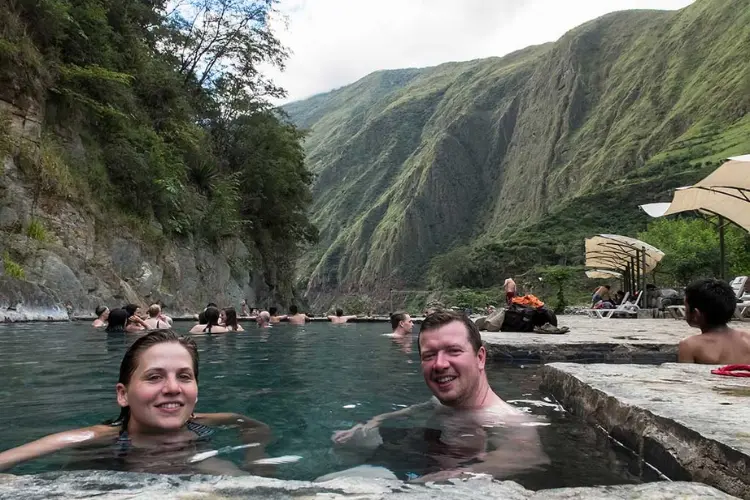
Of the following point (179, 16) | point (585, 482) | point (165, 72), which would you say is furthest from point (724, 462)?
point (179, 16)

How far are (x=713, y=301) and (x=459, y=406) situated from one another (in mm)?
2509

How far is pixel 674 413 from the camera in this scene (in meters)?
2.69

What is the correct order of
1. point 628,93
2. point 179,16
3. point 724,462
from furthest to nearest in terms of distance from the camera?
point 628,93 < point 179,16 < point 724,462

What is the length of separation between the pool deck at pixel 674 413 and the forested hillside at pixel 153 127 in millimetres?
14723

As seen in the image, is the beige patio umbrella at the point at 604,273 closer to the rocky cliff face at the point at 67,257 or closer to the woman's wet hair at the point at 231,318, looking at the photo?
the rocky cliff face at the point at 67,257

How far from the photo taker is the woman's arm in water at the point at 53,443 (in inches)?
113

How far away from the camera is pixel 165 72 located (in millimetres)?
24750

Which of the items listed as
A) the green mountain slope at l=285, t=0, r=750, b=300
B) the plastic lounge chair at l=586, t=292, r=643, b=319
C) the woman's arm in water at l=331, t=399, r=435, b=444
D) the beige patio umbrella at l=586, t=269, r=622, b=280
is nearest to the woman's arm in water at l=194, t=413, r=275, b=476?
the woman's arm in water at l=331, t=399, r=435, b=444

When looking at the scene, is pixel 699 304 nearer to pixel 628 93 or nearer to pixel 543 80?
pixel 628 93

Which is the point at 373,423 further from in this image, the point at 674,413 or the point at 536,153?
the point at 536,153

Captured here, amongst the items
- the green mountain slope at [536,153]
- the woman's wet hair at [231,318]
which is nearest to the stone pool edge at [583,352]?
the woman's wet hair at [231,318]

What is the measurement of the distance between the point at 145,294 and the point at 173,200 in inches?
169

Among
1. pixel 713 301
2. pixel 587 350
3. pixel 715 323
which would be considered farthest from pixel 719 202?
pixel 713 301

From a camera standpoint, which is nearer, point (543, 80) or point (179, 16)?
point (179, 16)
